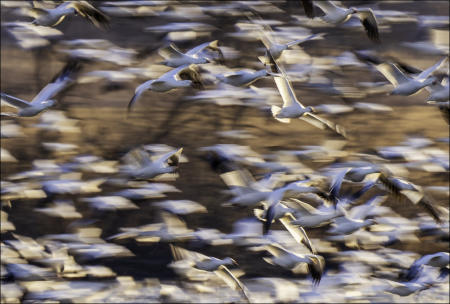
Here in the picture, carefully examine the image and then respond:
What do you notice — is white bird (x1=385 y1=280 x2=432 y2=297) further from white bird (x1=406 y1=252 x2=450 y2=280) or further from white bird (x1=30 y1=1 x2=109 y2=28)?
white bird (x1=30 y1=1 x2=109 y2=28)

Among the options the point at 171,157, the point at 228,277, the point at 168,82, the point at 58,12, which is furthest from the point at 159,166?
the point at 58,12

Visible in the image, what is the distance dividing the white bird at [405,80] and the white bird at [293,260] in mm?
404

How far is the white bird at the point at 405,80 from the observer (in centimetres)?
136

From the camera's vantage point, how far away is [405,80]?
4.50ft

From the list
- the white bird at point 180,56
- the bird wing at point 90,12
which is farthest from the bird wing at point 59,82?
the white bird at point 180,56

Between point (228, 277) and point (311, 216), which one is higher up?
point (311, 216)

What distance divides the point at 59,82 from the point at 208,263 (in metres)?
0.54

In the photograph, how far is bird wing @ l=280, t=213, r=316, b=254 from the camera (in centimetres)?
136

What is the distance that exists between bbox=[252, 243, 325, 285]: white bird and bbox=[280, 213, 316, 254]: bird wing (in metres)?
0.03

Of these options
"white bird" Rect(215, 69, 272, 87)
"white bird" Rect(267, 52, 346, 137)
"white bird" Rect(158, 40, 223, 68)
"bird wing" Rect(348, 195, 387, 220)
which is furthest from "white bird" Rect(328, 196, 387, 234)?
"white bird" Rect(158, 40, 223, 68)

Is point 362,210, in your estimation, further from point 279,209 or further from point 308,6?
point 308,6

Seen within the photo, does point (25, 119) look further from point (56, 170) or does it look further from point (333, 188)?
point (333, 188)

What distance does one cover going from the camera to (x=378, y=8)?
1.53 m

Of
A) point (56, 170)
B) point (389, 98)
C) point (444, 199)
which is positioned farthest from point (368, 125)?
point (56, 170)
